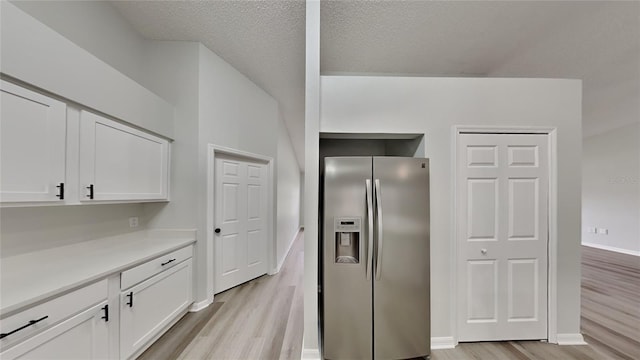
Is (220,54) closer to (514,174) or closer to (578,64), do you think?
(514,174)

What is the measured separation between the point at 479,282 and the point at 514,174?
1.04 m

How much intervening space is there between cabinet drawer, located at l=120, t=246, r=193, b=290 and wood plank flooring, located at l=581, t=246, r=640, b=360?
155 inches

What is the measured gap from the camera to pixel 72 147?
5.43 ft

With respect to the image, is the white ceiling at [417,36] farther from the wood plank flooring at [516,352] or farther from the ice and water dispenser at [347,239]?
the wood plank flooring at [516,352]

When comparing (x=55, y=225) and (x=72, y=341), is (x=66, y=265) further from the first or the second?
(x=72, y=341)

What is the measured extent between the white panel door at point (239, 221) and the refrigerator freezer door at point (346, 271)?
5.72 ft

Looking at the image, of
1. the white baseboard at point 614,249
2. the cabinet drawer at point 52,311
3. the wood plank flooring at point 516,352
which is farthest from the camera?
the white baseboard at point 614,249

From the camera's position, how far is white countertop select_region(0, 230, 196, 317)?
4.04 ft

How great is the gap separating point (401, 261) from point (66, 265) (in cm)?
246

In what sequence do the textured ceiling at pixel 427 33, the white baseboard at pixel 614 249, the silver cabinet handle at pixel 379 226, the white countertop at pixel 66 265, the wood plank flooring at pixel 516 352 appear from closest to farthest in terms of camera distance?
the white countertop at pixel 66 265 → the silver cabinet handle at pixel 379 226 → the wood plank flooring at pixel 516 352 → the textured ceiling at pixel 427 33 → the white baseboard at pixel 614 249

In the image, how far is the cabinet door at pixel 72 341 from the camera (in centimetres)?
118

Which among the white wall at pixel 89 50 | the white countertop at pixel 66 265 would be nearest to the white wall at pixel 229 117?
the white wall at pixel 89 50

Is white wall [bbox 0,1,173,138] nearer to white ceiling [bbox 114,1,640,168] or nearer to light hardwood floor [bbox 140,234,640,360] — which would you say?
white ceiling [bbox 114,1,640,168]

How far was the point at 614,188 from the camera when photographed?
5.65 m
